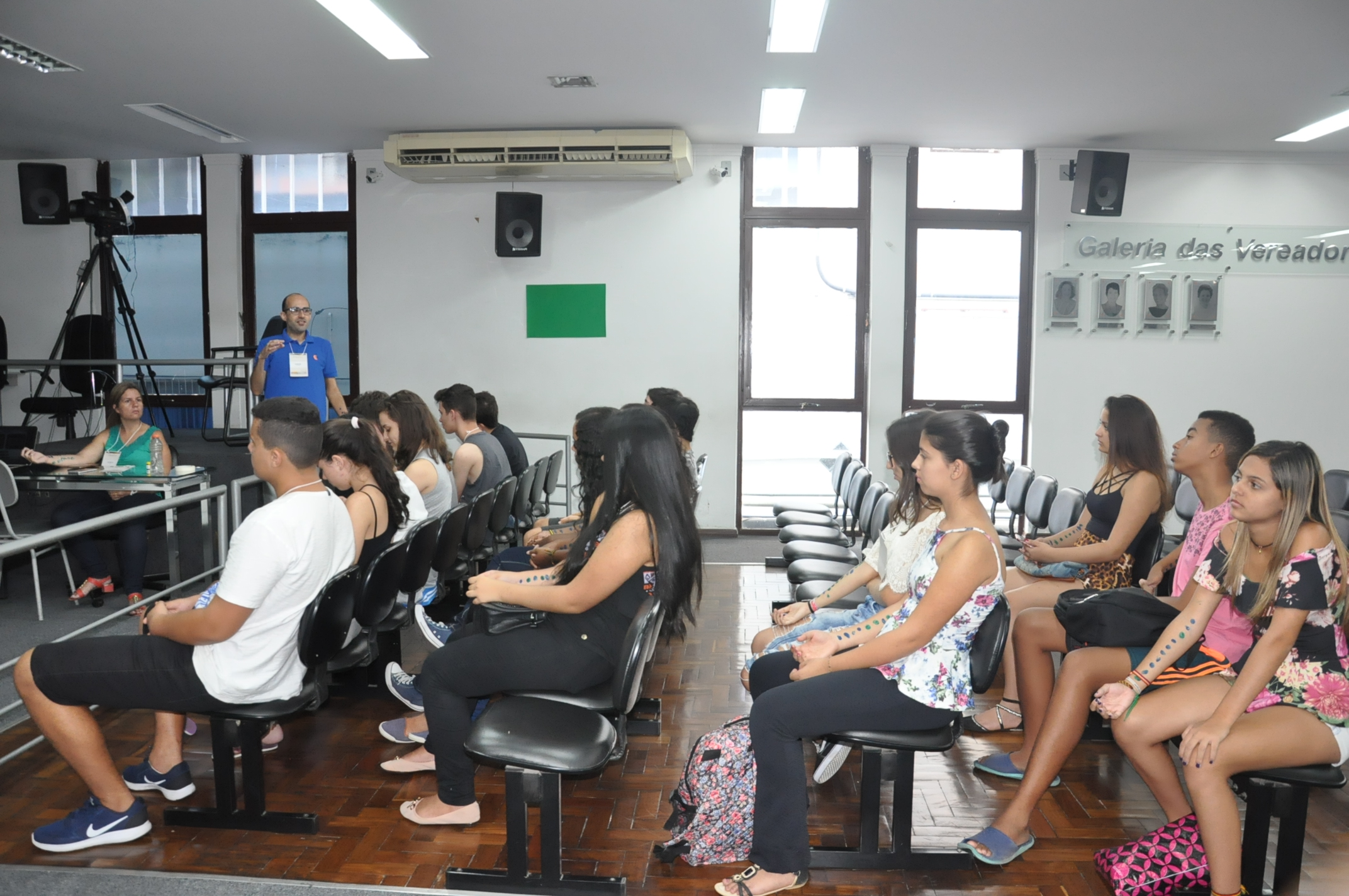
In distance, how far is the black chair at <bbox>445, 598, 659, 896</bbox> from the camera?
7.50ft

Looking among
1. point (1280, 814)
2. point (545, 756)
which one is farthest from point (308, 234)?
point (1280, 814)

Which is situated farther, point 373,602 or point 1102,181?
point 1102,181

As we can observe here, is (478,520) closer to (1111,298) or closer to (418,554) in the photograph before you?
(418,554)

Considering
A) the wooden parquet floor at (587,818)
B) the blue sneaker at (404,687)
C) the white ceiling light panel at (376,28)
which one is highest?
the white ceiling light panel at (376,28)

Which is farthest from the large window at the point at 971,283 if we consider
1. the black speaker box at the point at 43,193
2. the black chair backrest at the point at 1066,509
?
the black speaker box at the point at 43,193

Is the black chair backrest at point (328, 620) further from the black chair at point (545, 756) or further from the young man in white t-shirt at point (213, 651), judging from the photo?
the black chair at point (545, 756)

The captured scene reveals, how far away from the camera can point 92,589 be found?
212 inches

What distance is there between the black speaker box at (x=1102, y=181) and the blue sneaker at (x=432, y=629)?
6234 mm

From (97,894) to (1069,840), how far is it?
276 centimetres

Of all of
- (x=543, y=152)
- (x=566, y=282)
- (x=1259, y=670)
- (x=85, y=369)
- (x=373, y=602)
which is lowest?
(x=373, y=602)

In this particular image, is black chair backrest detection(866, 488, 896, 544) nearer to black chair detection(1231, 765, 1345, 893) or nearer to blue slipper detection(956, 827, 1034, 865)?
blue slipper detection(956, 827, 1034, 865)

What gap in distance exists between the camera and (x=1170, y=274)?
25.2 ft

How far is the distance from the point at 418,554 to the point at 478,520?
988mm

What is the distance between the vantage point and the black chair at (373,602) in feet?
10.3
